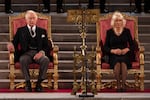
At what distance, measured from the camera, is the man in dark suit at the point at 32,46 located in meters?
8.51

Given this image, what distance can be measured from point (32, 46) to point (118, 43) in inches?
57.4

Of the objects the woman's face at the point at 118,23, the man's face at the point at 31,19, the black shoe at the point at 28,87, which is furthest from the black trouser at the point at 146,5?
the black shoe at the point at 28,87

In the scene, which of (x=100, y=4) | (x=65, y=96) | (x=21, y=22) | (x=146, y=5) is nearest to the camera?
(x=65, y=96)

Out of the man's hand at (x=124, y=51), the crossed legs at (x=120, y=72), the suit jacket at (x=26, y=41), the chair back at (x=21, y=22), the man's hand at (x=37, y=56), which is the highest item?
the chair back at (x=21, y=22)

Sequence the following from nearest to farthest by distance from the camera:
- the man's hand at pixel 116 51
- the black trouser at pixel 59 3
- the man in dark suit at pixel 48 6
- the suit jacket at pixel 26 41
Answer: the man's hand at pixel 116 51
the suit jacket at pixel 26 41
the man in dark suit at pixel 48 6
the black trouser at pixel 59 3

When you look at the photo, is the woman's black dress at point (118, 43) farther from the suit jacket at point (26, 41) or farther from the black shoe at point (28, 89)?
the black shoe at point (28, 89)

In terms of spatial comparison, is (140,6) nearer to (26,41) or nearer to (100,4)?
(100,4)

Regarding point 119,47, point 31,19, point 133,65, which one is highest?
point 31,19

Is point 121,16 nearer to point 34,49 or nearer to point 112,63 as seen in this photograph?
point 112,63

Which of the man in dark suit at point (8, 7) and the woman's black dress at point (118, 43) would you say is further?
the man in dark suit at point (8, 7)

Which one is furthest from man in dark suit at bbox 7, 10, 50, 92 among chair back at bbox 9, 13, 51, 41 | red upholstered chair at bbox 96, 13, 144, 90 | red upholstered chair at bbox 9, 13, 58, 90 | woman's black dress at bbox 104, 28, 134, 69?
woman's black dress at bbox 104, 28, 134, 69

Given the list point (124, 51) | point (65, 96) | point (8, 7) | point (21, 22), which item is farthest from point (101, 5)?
point (65, 96)

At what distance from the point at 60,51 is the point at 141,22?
210cm

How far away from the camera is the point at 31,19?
878cm
